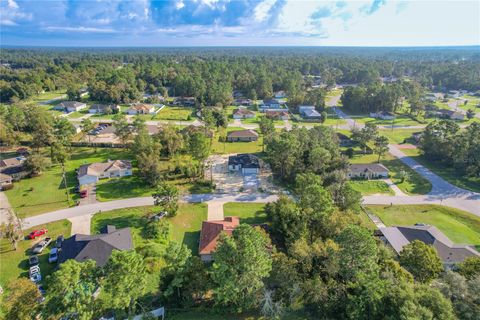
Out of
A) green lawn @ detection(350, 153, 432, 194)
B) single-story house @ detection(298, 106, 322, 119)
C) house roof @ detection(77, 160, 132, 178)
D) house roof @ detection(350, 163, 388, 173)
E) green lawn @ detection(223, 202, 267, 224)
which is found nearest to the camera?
green lawn @ detection(223, 202, 267, 224)

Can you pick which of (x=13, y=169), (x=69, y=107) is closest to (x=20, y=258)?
(x=13, y=169)

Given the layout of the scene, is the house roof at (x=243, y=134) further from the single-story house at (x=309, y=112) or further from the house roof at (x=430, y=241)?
the house roof at (x=430, y=241)

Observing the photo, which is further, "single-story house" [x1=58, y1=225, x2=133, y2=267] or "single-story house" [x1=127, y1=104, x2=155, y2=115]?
"single-story house" [x1=127, y1=104, x2=155, y2=115]

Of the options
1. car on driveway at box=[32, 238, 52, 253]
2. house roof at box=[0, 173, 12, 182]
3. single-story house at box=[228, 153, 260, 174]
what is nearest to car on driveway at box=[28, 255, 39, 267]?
car on driveway at box=[32, 238, 52, 253]

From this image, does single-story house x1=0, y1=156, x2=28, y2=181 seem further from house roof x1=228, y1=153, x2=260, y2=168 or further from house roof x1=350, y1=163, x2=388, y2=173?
house roof x1=350, y1=163, x2=388, y2=173

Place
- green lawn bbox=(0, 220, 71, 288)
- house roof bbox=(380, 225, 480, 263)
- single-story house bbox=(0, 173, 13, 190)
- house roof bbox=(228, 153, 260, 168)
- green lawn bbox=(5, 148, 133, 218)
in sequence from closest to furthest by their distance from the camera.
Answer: green lawn bbox=(0, 220, 71, 288), house roof bbox=(380, 225, 480, 263), green lawn bbox=(5, 148, 133, 218), single-story house bbox=(0, 173, 13, 190), house roof bbox=(228, 153, 260, 168)

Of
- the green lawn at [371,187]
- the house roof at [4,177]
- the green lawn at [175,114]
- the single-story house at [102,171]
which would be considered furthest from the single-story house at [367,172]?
the house roof at [4,177]
